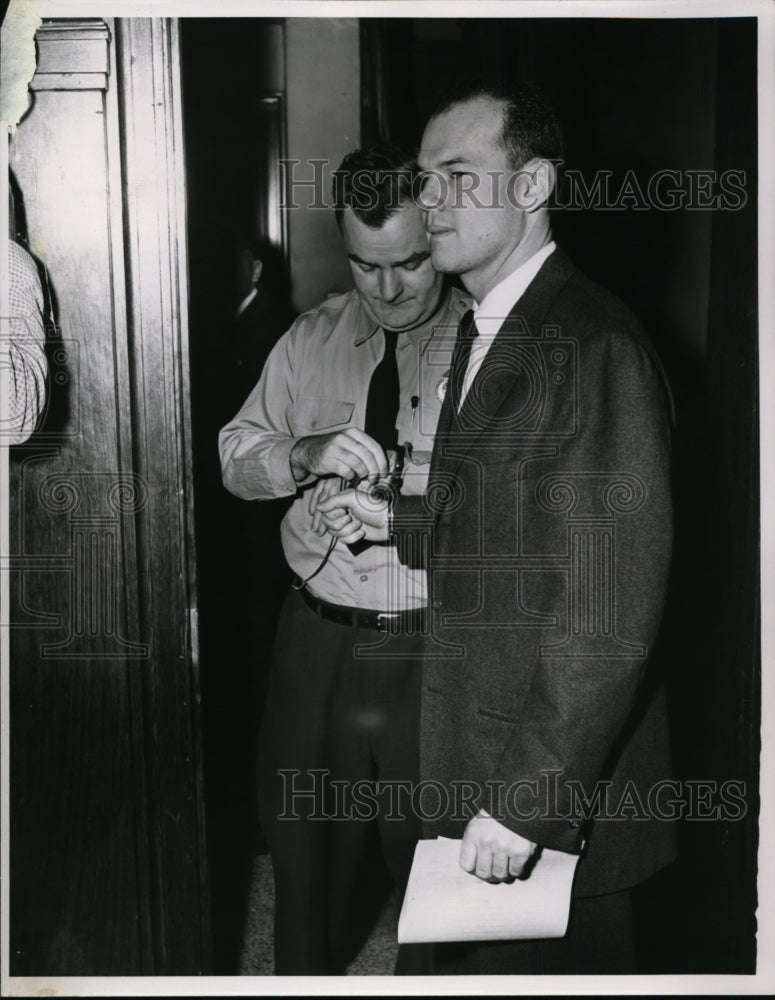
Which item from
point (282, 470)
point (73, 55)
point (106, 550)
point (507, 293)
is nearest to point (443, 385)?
point (507, 293)

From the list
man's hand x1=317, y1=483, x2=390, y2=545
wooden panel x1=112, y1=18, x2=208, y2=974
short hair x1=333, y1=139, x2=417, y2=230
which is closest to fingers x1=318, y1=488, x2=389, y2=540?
man's hand x1=317, y1=483, x2=390, y2=545

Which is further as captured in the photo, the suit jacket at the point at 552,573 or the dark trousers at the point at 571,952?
the dark trousers at the point at 571,952

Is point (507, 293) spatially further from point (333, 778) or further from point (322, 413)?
point (333, 778)

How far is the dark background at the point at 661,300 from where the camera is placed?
1.37 meters

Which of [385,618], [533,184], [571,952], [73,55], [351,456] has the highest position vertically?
[73,55]

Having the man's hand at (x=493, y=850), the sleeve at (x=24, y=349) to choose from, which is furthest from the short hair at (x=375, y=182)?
the man's hand at (x=493, y=850)

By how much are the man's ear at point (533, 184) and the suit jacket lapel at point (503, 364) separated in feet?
0.23

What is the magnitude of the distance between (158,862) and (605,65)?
130cm

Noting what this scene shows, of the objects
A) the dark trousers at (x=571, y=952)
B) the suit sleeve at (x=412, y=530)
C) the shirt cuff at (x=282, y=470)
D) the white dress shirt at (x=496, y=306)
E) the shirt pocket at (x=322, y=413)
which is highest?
the white dress shirt at (x=496, y=306)

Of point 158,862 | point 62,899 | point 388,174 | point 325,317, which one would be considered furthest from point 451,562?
point 62,899

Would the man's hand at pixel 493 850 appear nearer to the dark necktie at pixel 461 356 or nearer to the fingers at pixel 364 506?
the fingers at pixel 364 506

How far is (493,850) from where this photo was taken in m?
1.35

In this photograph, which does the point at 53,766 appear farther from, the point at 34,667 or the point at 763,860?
the point at 763,860

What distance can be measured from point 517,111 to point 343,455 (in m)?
0.51
